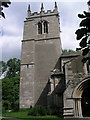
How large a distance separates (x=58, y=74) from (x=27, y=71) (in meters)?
7.77

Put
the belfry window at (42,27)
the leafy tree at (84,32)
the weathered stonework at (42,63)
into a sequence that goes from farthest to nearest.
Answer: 1. the belfry window at (42,27)
2. the weathered stonework at (42,63)
3. the leafy tree at (84,32)

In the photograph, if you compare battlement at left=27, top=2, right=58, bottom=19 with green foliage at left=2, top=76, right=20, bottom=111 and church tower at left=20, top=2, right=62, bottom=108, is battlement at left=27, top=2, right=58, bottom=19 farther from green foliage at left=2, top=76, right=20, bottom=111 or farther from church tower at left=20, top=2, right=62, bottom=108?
green foliage at left=2, top=76, right=20, bottom=111

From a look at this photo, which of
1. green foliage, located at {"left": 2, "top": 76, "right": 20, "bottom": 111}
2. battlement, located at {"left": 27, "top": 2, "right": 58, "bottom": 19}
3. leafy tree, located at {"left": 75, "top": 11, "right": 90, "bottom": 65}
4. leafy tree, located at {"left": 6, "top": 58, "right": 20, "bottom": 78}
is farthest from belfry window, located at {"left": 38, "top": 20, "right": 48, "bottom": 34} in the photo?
leafy tree, located at {"left": 75, "top": 11, "right": 90, "bottom": 65}

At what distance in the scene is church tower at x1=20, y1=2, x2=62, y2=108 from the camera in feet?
92.8

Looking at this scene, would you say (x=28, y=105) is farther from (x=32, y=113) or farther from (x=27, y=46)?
(x=27, y=46)

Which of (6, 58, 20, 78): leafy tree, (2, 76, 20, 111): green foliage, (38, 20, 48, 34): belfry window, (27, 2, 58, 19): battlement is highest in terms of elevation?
(27, 2, 58, 19): battlement

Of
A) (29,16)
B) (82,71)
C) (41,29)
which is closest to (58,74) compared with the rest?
(82,71)

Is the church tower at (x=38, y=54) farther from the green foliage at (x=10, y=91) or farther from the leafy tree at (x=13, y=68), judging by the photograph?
the leafy tree at (x=13, y=68)

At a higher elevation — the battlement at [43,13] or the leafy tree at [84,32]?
the battlement at [43,13]

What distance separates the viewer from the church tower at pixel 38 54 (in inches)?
1113

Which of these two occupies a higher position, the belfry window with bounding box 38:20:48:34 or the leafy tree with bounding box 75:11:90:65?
the belfry window with bounding box 38:20:48:34

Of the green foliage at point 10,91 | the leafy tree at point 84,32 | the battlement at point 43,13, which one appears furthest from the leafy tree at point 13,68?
the leafy tree at point 84,32

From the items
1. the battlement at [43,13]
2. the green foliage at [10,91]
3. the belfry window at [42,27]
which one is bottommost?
the green foliage at [10,91]

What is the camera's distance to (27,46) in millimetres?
31766
